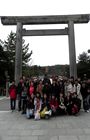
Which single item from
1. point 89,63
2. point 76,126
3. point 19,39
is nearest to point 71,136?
point 76,126

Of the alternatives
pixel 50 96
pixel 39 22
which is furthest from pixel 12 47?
pixel 50 96

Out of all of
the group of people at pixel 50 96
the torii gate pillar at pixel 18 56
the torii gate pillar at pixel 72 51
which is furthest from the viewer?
the torii gate pillar at pixel 18 56

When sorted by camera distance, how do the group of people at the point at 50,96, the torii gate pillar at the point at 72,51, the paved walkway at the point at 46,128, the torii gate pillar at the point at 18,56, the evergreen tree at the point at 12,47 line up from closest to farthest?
the paved walkway at the point at 46,128
the group of people at the point at 50,96
the torii gate pillar at the point at 72,51
the torii gate pillar at the point at 18,56
the evergreen tree at the point at 12,47

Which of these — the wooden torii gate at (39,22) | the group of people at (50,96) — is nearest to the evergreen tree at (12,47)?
the wooden torii gate at (39,22)

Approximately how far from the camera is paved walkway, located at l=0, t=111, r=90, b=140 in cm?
840

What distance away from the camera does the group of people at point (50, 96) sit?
12.0 m

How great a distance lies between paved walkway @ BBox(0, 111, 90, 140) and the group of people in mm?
482

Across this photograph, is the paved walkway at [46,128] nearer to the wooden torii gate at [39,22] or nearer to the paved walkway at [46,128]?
the paved walkway at [46,128]

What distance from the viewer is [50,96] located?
41.7ft

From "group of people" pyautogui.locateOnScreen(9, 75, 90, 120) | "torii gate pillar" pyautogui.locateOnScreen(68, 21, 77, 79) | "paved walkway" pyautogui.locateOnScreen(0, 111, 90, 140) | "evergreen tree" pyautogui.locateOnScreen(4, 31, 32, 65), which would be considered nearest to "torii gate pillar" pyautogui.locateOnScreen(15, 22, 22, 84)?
"torii gate pillar" pyautogui.locateOnScreen(68, 21, 77, 79)

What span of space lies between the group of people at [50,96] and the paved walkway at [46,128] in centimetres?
48

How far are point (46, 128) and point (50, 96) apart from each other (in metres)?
3.19

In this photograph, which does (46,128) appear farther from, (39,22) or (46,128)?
(39,22)

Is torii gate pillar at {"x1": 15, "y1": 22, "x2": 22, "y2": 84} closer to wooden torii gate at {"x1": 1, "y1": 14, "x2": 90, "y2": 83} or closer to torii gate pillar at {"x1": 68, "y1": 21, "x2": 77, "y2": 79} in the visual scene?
wooden torii gate at {"x1": 1, "y1": 14, "x2": 90, "y2": 83}
